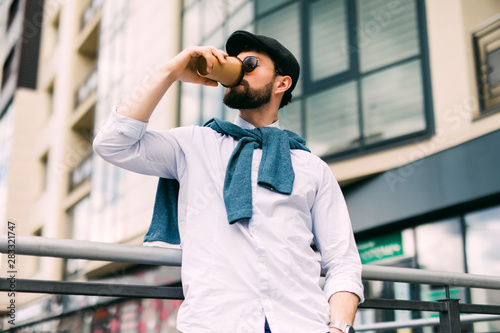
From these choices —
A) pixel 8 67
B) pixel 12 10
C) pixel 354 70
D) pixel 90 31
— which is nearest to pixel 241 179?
pixel 354 70

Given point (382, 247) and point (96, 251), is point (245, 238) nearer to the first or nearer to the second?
point (96, 251)

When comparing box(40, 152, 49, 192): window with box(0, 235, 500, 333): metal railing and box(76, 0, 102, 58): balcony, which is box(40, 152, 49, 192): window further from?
box(0, 235, 500, 333): metal railing

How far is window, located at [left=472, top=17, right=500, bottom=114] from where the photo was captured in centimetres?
746

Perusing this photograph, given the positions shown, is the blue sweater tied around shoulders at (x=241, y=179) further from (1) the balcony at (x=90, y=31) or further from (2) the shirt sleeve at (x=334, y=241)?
(1) the balcony at (x=90, y=31)

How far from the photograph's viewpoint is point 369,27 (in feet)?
29.0

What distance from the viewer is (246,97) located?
2340 mm

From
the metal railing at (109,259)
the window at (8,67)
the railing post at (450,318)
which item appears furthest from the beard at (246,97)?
the window at (8,67)

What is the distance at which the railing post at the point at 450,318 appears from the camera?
2656 mm

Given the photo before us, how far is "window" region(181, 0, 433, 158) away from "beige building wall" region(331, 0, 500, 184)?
163 mm

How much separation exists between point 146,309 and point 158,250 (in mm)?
14116

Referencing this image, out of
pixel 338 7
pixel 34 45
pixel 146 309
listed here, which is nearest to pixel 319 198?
pixel 338 7
